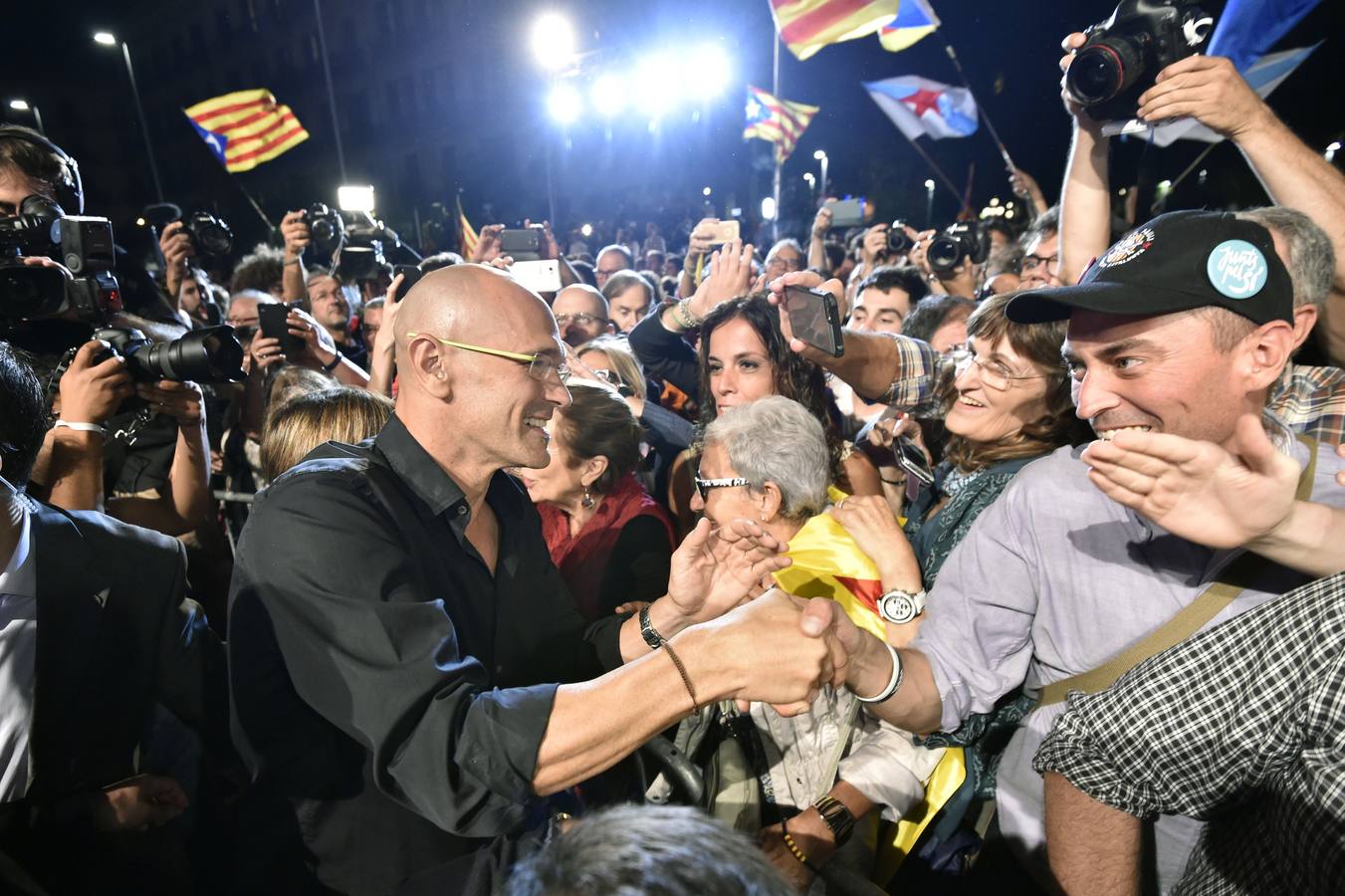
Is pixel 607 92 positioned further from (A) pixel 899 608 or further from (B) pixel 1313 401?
(A) pixel 899 608

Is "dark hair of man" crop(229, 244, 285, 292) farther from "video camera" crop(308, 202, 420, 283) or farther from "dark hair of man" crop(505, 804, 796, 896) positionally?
"dark hair of man" crop(505, 804, 796, 896)

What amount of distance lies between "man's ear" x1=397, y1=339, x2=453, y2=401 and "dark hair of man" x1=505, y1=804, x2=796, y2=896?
1.33 metres

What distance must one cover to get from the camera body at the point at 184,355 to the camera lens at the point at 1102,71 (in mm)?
3222

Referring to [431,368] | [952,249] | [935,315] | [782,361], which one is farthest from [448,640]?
[952,249]

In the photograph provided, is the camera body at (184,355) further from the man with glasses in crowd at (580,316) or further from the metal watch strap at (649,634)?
the man with glasses in crowd at (580,316)

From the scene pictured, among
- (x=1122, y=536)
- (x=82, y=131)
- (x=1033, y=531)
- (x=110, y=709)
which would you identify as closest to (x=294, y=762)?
(x=110, y=709)

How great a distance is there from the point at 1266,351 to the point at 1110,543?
52 centimetres

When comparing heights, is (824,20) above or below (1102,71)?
above

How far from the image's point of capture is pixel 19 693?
1755 mm

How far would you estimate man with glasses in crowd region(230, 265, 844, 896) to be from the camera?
58.5 inches

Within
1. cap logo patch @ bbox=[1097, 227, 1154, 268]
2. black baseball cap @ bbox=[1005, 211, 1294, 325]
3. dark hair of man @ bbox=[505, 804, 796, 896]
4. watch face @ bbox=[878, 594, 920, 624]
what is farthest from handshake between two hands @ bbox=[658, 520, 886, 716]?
cap logo patch @ bbox=[1097, 227, 1154, 268]

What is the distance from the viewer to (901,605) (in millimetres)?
2344

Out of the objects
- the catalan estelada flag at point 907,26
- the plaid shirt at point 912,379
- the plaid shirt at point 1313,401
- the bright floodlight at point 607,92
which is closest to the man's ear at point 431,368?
the plaid shirt at point 912,379

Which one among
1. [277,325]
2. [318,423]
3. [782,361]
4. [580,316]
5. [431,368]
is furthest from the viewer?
[580,316]
